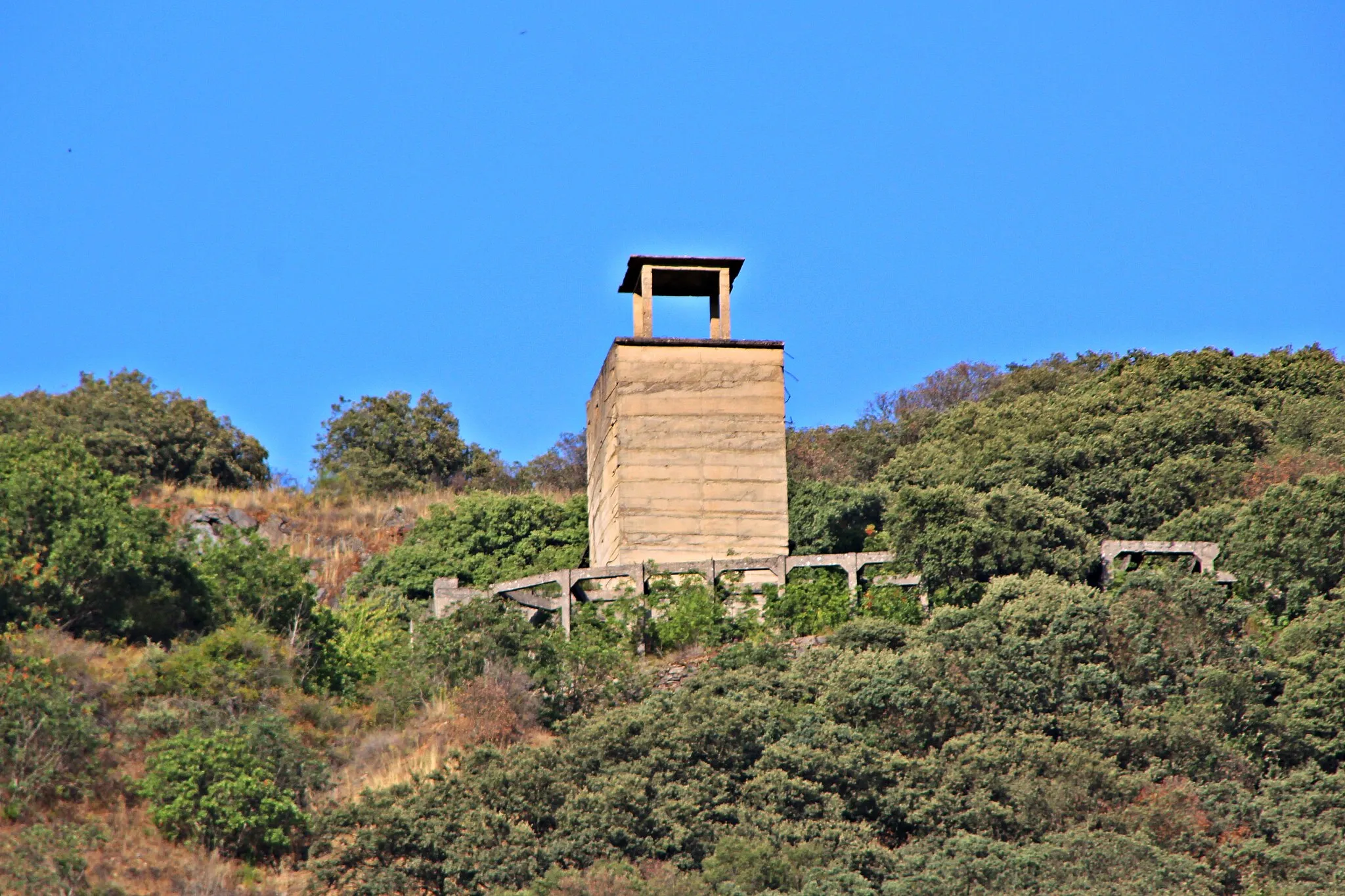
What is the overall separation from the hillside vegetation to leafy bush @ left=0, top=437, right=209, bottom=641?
0.14 ft

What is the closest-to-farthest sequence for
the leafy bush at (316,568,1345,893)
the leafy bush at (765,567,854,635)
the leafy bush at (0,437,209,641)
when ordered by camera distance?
the leafy bush at (316,568,1345,893), the leafy bush at (0,437,209,641), the leafy bush at (765,567,854,635)

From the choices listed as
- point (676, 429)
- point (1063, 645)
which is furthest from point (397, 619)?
point (1063, 645)

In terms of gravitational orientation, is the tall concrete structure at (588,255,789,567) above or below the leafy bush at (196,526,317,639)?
above

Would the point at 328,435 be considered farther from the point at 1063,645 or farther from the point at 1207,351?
the point at 1063,645

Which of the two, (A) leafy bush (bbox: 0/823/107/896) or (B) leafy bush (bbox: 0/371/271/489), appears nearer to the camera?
(A) leafy bush (bbox: 0/823/107/896)

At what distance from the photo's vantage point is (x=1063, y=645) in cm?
2259

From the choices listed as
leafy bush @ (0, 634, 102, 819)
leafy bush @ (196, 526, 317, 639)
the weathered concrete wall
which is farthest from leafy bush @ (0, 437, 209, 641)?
the weathered concrete wall

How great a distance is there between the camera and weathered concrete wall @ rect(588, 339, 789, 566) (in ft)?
90.7

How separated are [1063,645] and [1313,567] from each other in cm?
406

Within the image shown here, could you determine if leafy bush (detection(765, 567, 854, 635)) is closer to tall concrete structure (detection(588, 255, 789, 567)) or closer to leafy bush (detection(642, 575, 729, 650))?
leafy bush (detection(642, 575, 729, 650))

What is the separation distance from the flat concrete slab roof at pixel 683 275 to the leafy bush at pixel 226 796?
1151 centimetres

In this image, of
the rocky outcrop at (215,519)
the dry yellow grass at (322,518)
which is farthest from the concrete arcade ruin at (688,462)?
the rocky outcrop at (215,519)

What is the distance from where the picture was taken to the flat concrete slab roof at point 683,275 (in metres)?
29.4

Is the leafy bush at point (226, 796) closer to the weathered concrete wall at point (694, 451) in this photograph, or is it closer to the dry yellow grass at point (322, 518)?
the weathered concrete wall at point (694, 451)
